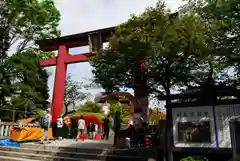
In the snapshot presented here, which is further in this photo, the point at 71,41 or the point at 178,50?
the point at 71,41

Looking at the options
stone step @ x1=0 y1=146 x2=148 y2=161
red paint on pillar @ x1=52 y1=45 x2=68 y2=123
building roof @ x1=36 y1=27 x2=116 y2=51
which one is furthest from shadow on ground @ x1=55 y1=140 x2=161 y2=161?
building roof @ x1=36 y1=27 x2=116 y2=51

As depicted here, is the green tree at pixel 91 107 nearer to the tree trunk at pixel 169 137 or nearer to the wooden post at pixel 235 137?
the tree trunk at pixel 169 137

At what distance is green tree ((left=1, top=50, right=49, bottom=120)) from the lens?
65.6 ft

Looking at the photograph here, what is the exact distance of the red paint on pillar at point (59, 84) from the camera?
15.3 metres

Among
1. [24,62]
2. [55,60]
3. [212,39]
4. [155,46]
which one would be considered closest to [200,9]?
[212,39]

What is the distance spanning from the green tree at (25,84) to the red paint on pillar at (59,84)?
17.8ft

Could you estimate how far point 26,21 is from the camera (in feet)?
50.3

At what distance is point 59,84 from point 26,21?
4332 mm

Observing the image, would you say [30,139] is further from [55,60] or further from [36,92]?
[36,92]

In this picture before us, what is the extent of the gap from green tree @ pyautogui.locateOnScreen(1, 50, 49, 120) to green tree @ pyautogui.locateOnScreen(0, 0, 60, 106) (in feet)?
9.82

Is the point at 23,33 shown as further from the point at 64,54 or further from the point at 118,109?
the point at 118,109

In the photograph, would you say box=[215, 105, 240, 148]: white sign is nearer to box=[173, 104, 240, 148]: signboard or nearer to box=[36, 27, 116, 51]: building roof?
box=[173, 104, 240, 148]: signboard

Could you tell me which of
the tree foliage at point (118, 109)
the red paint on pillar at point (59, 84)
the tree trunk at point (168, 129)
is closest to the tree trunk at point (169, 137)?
the tree trunk at point (168, 129)

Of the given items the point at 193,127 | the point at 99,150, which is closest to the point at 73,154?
the point at 99,150
